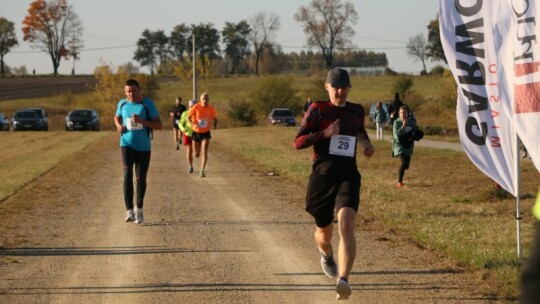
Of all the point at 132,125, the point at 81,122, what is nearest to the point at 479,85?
the point at 132,125

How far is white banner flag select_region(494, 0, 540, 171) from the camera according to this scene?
8078mm

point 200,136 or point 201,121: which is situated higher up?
point 201,121

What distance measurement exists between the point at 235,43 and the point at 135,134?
13945 centimetres

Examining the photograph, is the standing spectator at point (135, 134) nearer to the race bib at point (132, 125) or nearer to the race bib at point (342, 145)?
the race bib at point (132, 125)

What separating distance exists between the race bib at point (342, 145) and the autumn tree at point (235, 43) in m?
141

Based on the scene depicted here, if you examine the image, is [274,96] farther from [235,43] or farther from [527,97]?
Result: [235,43]

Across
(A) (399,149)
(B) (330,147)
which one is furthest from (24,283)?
(A) (399,149)

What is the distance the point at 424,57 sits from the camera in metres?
131

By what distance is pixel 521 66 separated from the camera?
822 cm

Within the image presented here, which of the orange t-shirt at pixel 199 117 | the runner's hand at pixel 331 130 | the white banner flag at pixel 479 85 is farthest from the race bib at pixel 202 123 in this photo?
the runner's hand at pixel 331 130

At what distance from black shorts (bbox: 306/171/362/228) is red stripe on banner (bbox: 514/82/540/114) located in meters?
1.58

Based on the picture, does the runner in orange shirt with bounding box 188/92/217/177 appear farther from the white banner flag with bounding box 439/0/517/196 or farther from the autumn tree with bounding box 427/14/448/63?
the autumn tree with bounding box 427/14/448/63

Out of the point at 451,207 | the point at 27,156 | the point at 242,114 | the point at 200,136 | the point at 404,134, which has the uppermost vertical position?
the point at 404,134

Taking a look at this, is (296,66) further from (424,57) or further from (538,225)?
(538,225)
